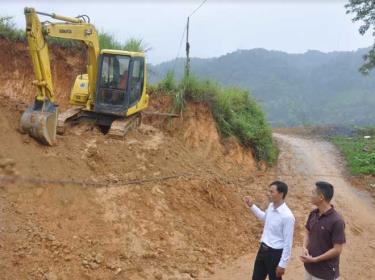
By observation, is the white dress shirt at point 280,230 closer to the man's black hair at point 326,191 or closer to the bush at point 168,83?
the man's black hair at point 326,191

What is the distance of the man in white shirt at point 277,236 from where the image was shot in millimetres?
5301

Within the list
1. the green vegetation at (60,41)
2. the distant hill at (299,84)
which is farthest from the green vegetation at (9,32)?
the distant hill at (299,84)

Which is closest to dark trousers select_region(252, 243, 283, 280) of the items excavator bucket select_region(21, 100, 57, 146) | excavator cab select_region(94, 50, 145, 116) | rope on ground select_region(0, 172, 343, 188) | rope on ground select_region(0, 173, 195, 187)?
rope on ground select_region(0, 172, 343, 188)

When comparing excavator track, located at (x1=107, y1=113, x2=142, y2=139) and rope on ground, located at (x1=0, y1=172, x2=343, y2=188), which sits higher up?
excavator track, located at (x1=107, y1=113, x2=142, y2=139)

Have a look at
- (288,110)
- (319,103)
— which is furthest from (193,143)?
(319,103)

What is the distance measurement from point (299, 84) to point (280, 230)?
77.5 m

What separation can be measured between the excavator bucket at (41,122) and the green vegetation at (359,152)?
9.49m

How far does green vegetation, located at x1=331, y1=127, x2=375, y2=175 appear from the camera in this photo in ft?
48.3

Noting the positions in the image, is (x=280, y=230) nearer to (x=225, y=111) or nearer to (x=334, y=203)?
(x=334, y=203)

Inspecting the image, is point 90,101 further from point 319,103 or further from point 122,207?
point 319,103

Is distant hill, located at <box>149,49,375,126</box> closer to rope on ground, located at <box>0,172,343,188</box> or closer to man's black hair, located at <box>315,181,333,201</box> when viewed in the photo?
rope on ground, located at <box>0,172,343,188</box>

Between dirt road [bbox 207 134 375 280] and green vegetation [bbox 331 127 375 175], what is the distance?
0.37 m

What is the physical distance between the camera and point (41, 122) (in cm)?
821

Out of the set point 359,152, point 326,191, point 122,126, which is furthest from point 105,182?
point 359,152
